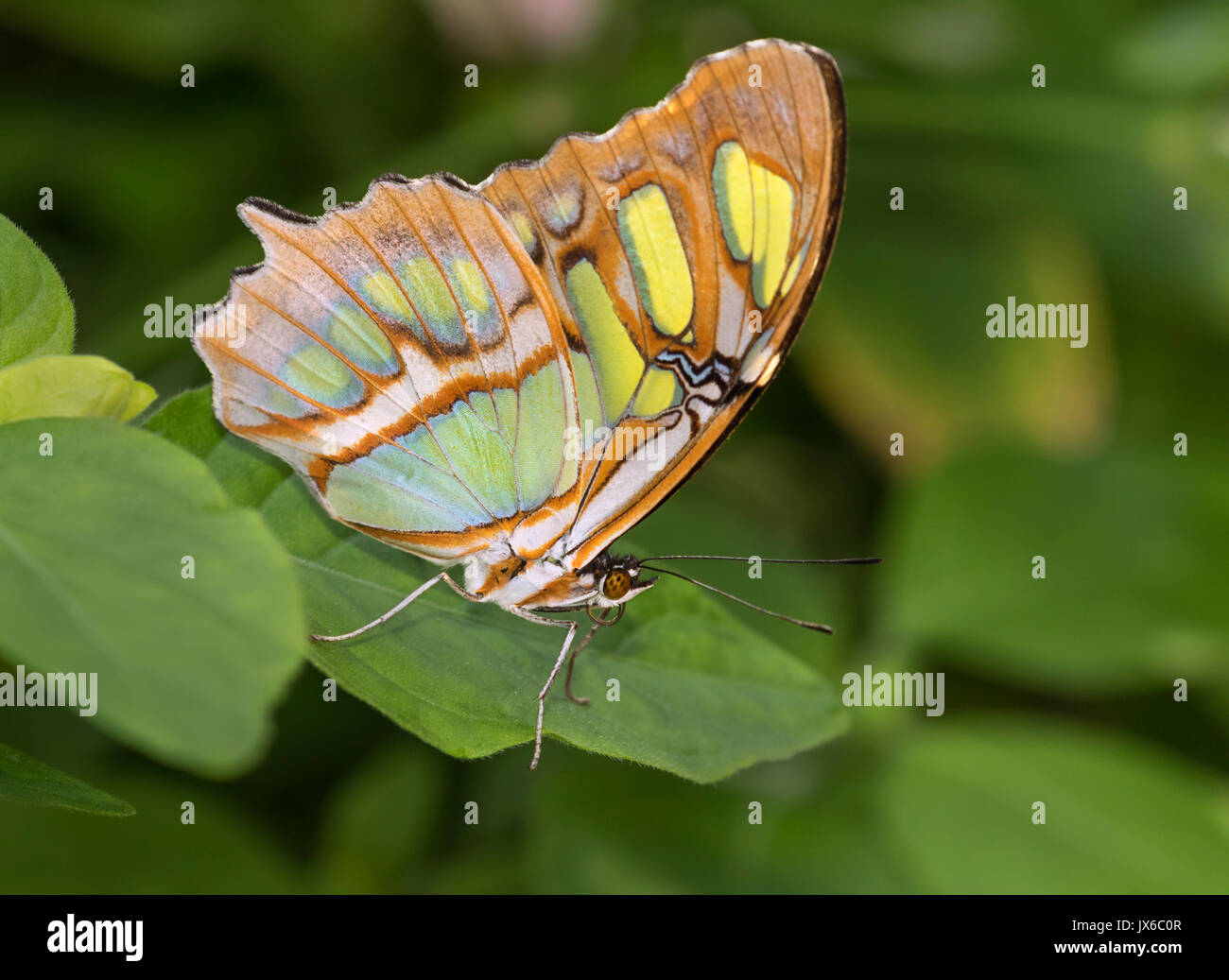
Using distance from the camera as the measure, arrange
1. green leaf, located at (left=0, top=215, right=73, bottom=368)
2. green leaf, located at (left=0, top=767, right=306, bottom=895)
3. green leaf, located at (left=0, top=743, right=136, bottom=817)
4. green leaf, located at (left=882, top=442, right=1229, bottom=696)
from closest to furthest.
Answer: green leaf, located at (left=0, top=743, right=136, bottom=817)
green leaf, located at (left=0, top=215, right=73, bottom=368)
green leaf, located at (left=0, top=767, right=306, bottom=895)
green leaf, located at (left=882, top=442, right=1229, bottom=696)

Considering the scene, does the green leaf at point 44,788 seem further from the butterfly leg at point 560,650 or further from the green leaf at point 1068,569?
the green leaf at point 1068,569

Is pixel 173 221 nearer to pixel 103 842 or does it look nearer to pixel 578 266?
pixel 103 842

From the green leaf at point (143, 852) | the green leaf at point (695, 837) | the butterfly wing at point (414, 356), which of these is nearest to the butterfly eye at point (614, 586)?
the butterfly wing at point (414, 356)

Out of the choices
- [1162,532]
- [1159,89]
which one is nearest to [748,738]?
[1162,532]

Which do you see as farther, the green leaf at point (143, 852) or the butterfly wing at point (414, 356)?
the green leaf at point (143, 852)

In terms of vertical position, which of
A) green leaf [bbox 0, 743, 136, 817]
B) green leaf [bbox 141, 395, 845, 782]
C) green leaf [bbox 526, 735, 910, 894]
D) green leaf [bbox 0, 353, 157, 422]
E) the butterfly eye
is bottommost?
green leaf [bbox 526, 735, 910, 894]

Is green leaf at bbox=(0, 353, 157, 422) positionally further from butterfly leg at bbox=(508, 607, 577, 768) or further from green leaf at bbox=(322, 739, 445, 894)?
green leaf at bbox=(322, 739, 445, 894)

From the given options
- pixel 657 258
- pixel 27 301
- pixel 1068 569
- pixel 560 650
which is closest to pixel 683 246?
pixel 657 258

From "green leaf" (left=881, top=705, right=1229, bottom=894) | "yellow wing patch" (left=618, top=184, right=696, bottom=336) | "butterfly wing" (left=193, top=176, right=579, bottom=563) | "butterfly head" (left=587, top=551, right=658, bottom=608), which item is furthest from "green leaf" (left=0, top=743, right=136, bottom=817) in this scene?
"green leaf" (left=881, top=705, right=1229, bottom=894)
